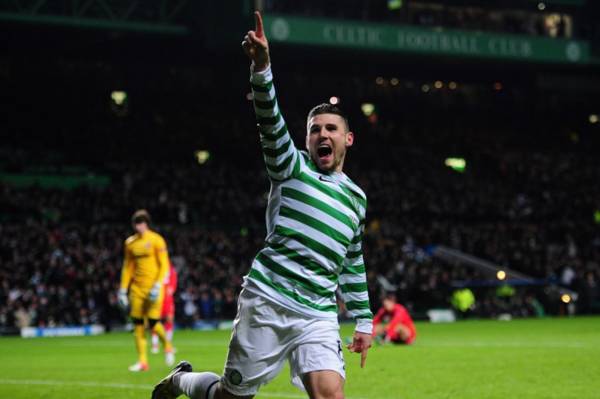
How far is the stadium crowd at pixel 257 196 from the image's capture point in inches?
1302

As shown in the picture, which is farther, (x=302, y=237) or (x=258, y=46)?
(x=302, y=237)

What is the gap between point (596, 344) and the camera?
65.7ft

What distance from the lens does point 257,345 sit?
6.77 m

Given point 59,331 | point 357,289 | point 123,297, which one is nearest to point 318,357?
point 357,289

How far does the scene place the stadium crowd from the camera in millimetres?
33062

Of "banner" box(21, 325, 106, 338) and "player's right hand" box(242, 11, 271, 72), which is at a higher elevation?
"player's right hand" box(242, 11, 271, 72)

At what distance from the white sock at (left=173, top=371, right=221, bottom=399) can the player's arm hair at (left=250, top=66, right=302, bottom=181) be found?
1.55 metres

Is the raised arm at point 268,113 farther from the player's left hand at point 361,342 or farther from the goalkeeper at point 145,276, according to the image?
the goalkeeper at point 145,276

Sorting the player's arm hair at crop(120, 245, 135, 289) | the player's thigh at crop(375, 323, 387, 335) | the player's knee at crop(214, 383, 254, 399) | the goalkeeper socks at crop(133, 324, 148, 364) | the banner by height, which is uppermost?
the player's arm hair at crop(120, 245, 135, 289)

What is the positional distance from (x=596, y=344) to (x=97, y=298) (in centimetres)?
1604

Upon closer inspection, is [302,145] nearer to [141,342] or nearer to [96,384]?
[141,342]

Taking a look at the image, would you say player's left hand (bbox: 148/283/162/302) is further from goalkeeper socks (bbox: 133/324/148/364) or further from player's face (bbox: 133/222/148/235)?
player's face (bbox: 133/222/148/235)

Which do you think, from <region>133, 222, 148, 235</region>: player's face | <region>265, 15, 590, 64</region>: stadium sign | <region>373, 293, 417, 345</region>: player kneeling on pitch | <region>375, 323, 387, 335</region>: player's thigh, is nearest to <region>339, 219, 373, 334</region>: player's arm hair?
<region>133, 222, 148, 235</region>: player's face

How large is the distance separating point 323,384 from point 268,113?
1.67 m
